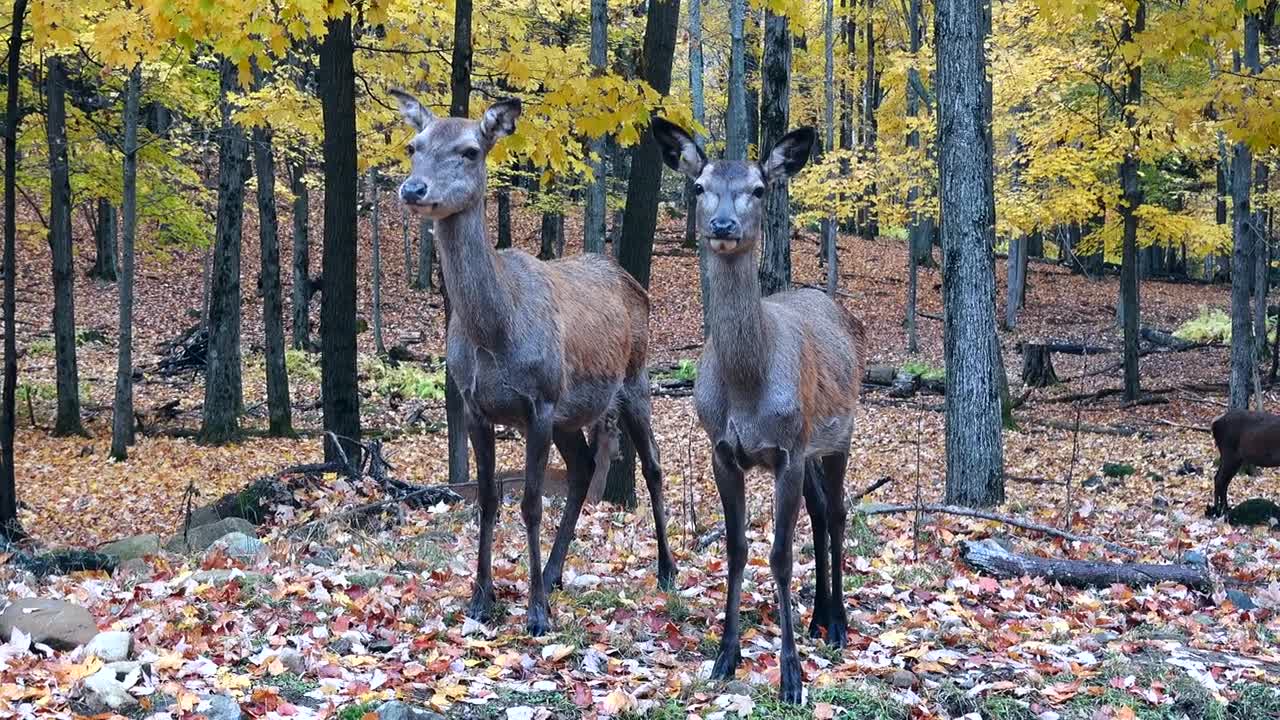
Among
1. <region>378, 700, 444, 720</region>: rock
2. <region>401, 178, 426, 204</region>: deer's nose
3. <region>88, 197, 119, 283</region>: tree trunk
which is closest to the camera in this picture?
<region>378, 700, 444, 720</region>: rock

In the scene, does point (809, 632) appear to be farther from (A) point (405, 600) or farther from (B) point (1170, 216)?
(B) point (1170, 216)

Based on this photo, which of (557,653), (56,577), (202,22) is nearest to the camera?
(557,653)

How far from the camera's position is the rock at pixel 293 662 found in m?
5.55

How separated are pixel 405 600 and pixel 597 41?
1179 cm

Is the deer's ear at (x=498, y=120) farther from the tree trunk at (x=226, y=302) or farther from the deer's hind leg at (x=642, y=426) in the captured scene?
the tree trunk at (x=226, y=302)

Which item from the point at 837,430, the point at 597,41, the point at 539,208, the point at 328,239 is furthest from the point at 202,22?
the point at 539,208

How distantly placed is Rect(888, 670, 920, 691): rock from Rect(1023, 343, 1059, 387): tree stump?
1869cm

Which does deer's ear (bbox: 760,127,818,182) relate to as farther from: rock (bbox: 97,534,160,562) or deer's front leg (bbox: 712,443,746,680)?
rock (bbox: 97,534,160,562)

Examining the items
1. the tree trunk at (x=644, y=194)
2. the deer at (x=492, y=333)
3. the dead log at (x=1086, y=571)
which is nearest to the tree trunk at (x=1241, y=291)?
the tree trunk at (x=644, y=194)

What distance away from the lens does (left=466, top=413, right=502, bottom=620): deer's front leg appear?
22.2 ft

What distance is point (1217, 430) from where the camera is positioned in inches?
551

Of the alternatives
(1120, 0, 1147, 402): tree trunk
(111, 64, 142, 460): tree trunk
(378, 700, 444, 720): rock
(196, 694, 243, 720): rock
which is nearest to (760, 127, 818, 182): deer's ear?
(378, 700, 444, 720): rock

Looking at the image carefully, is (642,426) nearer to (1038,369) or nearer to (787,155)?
(787,155)

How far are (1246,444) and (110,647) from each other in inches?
488
